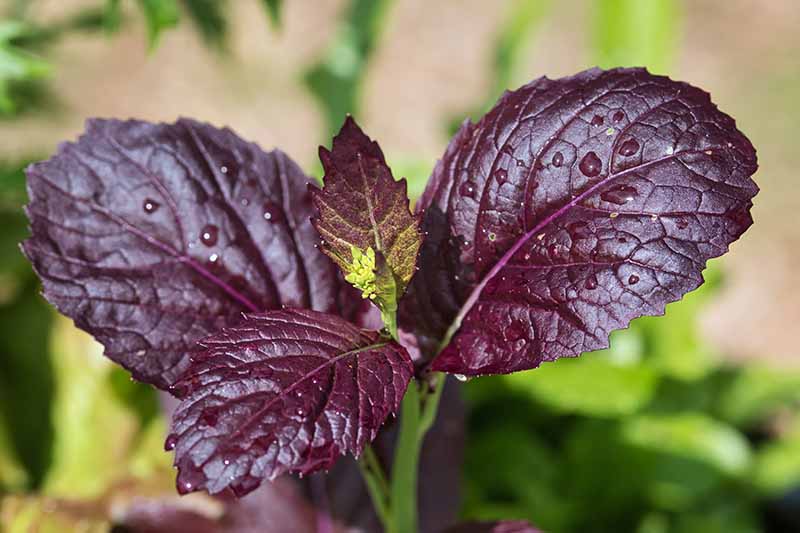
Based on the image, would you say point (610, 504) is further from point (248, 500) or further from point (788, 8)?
point (788, 8)

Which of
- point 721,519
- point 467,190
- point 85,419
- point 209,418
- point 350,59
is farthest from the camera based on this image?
point 350,59

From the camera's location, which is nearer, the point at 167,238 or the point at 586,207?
the point at 586,207

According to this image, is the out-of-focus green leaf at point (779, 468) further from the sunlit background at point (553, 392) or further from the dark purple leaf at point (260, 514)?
the dark purple leaf at point (260, 514)

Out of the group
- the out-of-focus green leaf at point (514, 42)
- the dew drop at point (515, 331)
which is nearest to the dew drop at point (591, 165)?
the dew drop at point (515, 331)

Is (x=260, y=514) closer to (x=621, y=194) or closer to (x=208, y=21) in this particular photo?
(x=621, y=194)

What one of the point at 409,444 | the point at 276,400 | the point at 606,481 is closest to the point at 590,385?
the point at 606,481
